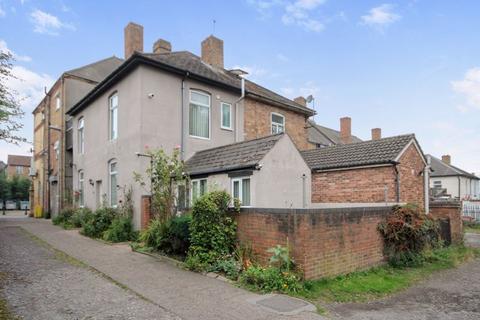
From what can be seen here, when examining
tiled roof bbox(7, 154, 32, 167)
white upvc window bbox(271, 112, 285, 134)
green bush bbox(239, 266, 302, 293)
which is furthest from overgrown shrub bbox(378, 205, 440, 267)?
tiled roof bbox(7, 154, 32, 167)

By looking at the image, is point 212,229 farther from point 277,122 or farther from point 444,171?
point 444,171

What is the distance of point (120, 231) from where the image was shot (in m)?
12.9

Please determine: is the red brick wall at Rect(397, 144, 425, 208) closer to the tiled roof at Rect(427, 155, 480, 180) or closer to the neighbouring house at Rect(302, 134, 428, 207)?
the neighbouring house at Rect(302, 134, 428, 207)

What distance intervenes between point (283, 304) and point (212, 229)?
2.86m

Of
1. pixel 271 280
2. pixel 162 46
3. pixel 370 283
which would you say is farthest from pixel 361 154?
pixel 162 46

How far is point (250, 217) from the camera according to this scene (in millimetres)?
8141

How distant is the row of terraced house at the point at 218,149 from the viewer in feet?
37.3

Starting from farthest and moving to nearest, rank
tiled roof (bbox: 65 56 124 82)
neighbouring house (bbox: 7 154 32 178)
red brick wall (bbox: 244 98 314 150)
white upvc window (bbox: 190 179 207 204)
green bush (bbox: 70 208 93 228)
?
neighbouring house (bbox: 7 154 32 178)
tiled roof (bbox: 65 56 124 82)
red brick wall (bbox: 244 98 314 150)
green bush (bbox: 70 208 93 228)
white upvc window (bbox: 190 179 207 204)

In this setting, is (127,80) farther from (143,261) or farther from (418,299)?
(418,299)

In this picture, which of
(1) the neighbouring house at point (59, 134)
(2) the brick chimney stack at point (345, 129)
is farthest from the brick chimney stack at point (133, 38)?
(2) the brick chimney stack at point (345, 129)

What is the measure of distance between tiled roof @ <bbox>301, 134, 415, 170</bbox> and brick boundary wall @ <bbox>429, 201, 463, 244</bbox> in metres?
2.84

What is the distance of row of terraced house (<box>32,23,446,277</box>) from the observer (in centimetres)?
1138

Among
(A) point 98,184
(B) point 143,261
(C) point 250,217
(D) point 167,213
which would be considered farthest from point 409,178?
(A) point 98,184

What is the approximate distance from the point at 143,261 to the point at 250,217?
3.37m
